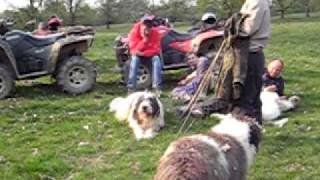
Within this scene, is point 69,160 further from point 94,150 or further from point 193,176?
point 193,176

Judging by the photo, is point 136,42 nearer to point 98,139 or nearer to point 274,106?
point 274,106

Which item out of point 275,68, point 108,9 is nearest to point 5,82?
point 275,68

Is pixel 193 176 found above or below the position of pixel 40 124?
above

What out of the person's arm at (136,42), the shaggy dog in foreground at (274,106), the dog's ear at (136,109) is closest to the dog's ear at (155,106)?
the dog's ear at (136,109)

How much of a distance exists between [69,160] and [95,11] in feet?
103

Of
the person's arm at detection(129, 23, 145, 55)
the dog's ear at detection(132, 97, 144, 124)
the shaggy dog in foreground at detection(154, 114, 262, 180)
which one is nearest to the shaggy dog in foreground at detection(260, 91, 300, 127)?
the dog's ear at detection(132, 97, 144, 124)

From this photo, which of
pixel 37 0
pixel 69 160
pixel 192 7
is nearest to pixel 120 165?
pixel 69 160

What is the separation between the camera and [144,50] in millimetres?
11859

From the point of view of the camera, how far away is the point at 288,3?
38.9m

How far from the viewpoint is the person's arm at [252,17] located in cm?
751

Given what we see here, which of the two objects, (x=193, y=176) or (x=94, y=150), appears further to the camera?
(x=94, y=150)

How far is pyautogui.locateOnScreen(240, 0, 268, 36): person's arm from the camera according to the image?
7.51m

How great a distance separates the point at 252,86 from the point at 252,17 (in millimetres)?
866

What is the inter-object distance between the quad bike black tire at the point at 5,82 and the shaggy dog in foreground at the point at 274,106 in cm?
447
